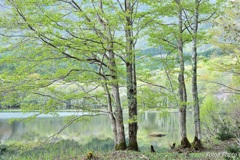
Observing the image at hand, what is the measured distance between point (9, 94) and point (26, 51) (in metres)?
1.48

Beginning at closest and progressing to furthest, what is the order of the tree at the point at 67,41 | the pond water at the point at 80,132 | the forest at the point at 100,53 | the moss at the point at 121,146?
the tree at the point at 67,41
the forest at the point at 100,53
the moss at the point at 121,146
the pond water at the point at 80,132

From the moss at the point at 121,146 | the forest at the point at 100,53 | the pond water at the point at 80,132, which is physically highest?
the forest at the point at 100,53

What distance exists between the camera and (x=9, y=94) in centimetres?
822

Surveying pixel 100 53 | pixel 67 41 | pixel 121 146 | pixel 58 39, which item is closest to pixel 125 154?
pixel 121 146

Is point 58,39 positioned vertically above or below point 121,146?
above

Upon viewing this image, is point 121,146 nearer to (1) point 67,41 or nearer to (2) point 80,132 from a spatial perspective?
(1) point 67,41

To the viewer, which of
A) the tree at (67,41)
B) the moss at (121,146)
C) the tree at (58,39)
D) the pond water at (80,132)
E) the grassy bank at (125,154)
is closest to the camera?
the grassy bank at (125,154)

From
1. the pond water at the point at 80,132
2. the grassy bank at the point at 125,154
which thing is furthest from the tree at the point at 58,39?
the pond water at the point at 80,132

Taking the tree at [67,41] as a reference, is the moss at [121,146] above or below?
below

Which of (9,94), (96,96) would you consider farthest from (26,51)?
(96,96)

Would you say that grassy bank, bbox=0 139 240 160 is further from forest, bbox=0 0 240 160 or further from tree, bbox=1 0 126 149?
tree, bbox=1 0 126 149

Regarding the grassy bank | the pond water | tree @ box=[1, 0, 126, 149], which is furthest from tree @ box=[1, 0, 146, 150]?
the pond water

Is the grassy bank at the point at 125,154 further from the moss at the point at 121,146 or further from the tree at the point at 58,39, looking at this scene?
the tree at the point at 58,39

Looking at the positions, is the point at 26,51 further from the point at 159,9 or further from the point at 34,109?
the point at 159,9
